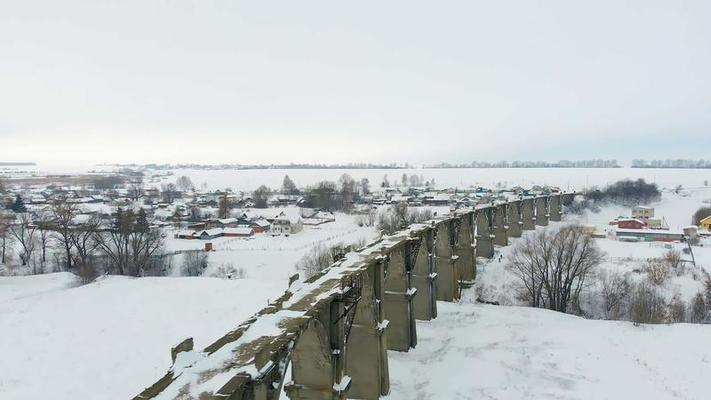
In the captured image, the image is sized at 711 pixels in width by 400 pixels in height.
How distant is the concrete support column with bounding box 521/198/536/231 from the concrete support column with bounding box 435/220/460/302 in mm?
29833

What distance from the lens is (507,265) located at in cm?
3656

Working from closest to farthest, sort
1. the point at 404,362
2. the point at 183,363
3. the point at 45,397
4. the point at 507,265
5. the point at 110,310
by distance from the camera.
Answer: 1. the point at 183,363
2. the point at 45,397
3. the point at 404,362
4. the point at 110,310
5. the point at 507,265

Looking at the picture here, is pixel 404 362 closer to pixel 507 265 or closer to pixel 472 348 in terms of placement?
pixel 472 348

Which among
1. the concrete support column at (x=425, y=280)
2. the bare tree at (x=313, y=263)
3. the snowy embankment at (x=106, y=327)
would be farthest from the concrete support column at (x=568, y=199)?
the concrete support column at (x=425, y=280)

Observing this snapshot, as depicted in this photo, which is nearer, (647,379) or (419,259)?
(647,379)

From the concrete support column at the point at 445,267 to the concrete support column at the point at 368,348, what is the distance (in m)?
13.2

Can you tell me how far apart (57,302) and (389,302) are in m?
25.1

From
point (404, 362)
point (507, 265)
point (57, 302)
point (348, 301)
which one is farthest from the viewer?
point (507, 265)

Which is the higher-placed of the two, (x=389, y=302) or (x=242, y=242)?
(x=389, y=302)

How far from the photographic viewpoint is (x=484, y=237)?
40844 mm

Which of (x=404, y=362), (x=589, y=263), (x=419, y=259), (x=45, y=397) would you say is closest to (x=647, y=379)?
(x=404, y=362)

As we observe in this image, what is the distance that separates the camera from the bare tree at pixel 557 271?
30812mm

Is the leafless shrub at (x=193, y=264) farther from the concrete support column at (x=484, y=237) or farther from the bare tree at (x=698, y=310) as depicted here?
the bare tree at (x=698, y=310)

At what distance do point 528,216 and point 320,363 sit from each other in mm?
49629
